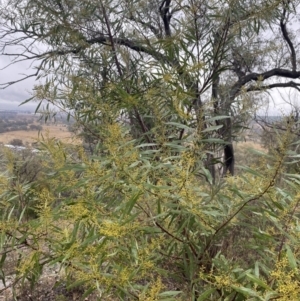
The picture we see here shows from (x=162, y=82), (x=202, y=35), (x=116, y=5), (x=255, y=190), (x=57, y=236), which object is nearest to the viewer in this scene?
(x=255, y=190)

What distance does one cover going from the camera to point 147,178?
117cm

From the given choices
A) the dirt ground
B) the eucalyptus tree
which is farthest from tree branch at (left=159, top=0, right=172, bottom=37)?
the dirt ground

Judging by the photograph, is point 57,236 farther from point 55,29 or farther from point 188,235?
point 55,29

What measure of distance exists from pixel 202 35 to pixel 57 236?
1144mm

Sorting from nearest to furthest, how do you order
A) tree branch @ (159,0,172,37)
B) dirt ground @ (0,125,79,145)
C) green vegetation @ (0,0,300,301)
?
green vegetation @ (0,0,300,301) → dirt ground @ (0,125,79,145) → tree branch @ (159,0,172,37)

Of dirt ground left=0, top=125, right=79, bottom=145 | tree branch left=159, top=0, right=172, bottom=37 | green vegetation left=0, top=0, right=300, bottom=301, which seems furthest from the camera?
tree branch left=159, top=0, right=172, bottom=37

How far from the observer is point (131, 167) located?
111 cm

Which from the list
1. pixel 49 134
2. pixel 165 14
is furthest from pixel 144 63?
pixel 165 14

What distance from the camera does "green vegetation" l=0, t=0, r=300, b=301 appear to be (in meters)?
1.07

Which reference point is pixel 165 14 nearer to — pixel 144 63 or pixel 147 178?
pixel 144 63

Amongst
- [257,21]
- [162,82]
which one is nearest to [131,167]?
[162,82]

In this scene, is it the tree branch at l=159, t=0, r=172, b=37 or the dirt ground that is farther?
the tree branch at l=159, t=0, r=172, b=37

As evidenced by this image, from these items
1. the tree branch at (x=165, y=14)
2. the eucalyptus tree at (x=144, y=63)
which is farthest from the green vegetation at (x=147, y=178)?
the tree branch at (x=165, y=14)

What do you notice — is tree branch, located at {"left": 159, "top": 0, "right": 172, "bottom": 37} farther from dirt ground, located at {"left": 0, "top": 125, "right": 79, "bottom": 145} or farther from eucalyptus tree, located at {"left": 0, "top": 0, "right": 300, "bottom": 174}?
dirt ground, located at {"left": 0, "top": 125, "right": 79, "bottom": 145}
